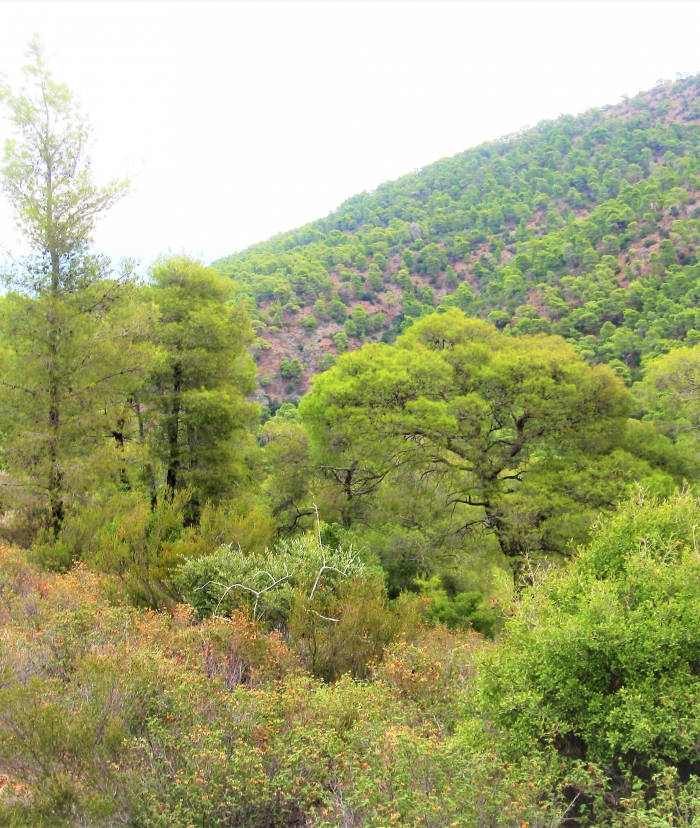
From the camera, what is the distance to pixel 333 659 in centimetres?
594

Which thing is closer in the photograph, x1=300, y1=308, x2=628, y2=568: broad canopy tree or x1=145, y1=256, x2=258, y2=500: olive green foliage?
x1=300, y1=308, x2=628, y2=568: broad canopy tree

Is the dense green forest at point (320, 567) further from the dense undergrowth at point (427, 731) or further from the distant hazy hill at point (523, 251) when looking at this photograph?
the distant hazy hill at point (523, 251)

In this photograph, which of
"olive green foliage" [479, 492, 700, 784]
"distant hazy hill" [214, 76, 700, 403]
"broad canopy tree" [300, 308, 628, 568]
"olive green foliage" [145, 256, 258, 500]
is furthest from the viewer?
"distant hazy hill" [214, 76, 700, 403]

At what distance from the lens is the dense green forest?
3283 mm

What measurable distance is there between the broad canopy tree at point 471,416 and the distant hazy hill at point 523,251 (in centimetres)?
1937

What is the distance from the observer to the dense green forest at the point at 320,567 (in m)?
3.28

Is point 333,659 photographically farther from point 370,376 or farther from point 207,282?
point 207,282

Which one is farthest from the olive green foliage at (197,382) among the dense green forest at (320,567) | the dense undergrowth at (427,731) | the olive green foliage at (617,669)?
the olive green foliage at (617,669)

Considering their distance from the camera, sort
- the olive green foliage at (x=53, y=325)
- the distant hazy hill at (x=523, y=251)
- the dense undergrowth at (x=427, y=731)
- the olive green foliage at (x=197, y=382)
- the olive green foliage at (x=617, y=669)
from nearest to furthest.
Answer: the dense undergrowth at (x=427, y=731) < the olive green foliage at (x=617, y=669) < the olive green foliage at (x=53, y=325) < the olive green foliage at (x=197, y=382) < the distant hazy hill at (x=523, y=251)

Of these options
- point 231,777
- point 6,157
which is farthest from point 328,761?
point 6,157

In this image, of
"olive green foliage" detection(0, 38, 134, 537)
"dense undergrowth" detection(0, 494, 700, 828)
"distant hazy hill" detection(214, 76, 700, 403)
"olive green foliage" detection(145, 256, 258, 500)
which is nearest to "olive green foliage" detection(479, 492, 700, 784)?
"dense undergrowth" detection(0, 494, 700, 828)

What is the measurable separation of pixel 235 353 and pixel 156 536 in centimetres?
591

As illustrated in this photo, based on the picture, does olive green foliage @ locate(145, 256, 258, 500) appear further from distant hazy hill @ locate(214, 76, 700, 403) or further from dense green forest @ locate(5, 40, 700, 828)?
distant hazy hill @ locate(214, 76, 700, 403)

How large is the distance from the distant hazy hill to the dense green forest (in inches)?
812
